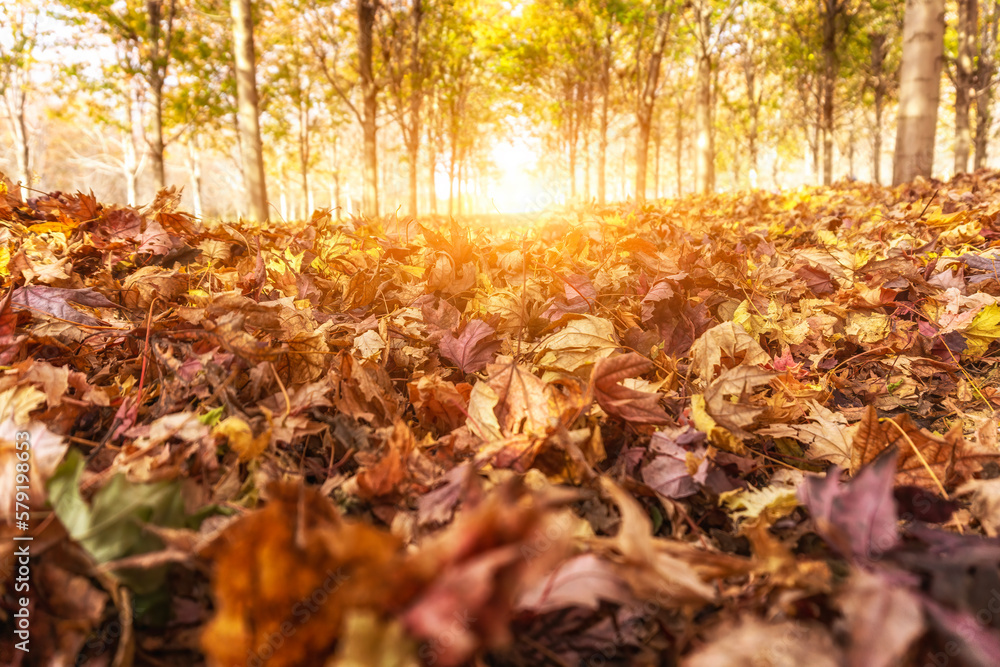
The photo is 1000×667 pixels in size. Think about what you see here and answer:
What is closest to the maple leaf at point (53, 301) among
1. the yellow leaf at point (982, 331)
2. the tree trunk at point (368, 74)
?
the yellow leaf at point (982, 331)

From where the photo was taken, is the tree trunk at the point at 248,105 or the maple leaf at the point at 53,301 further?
the tree trunk at the point at 248,105

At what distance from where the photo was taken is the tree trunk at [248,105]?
307 inches

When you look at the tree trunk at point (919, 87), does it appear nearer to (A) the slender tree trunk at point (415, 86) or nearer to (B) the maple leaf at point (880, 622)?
(B) the maple leaf at point (880, 622)

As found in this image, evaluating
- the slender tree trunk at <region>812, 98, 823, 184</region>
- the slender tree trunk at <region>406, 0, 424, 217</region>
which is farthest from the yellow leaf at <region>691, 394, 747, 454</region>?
the slender tree trunk at <region>812, 98, 823, 184</region>

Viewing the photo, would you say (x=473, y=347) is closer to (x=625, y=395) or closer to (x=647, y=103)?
(x=625, y=395)

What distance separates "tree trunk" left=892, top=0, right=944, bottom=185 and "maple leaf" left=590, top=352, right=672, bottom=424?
23.9 feet

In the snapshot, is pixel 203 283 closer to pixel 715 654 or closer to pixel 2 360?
pixel 2 360

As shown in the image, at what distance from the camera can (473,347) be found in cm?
130

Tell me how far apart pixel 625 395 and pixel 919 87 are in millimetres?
7416

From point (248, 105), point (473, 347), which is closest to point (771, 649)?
point (473, 347)

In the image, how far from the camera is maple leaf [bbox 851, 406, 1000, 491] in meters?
0.92

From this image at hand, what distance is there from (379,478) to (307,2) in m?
14.6

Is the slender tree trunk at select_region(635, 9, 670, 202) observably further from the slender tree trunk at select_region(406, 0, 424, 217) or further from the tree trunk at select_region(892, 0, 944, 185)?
the tree trunk at select_region(892, 0, 944, 185)

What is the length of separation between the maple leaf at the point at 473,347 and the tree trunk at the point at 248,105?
7.21 metres
